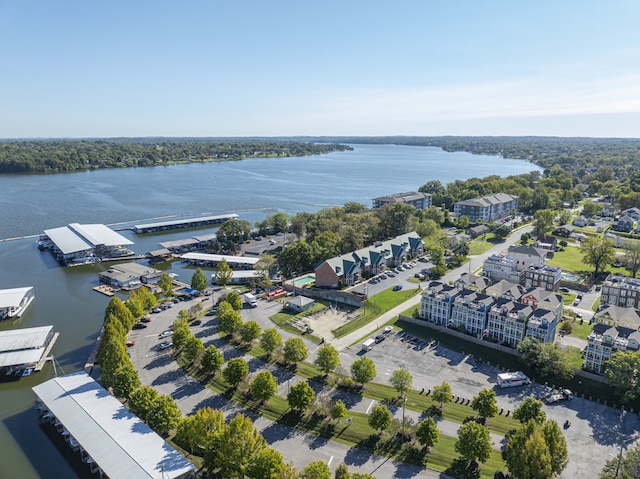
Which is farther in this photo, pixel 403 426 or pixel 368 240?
pixel 368 240

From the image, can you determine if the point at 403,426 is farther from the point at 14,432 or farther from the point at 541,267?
the point at 541,267

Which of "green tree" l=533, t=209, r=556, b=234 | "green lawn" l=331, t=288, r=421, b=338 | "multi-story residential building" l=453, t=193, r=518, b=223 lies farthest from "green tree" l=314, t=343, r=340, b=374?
"multi-story residential building" l=453, t=193, r=518, b=223

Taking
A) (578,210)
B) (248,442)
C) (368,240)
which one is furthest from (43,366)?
(578,210)

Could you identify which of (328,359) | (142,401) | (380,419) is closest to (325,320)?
(328,359)

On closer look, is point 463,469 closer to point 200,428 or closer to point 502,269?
point 200,428

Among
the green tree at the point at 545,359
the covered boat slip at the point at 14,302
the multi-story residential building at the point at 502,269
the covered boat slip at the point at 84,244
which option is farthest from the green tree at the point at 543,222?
the covered boat slip at the point at 14,302

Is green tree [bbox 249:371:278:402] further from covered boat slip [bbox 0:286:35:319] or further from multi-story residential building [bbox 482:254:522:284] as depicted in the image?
multi-story residential building [bbox 482:254:522:284]

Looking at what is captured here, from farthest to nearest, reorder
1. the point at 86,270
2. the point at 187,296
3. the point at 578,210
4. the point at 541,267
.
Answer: the point at 578,210, the point at 86,270, the point at 541,267, the point at 187,296
